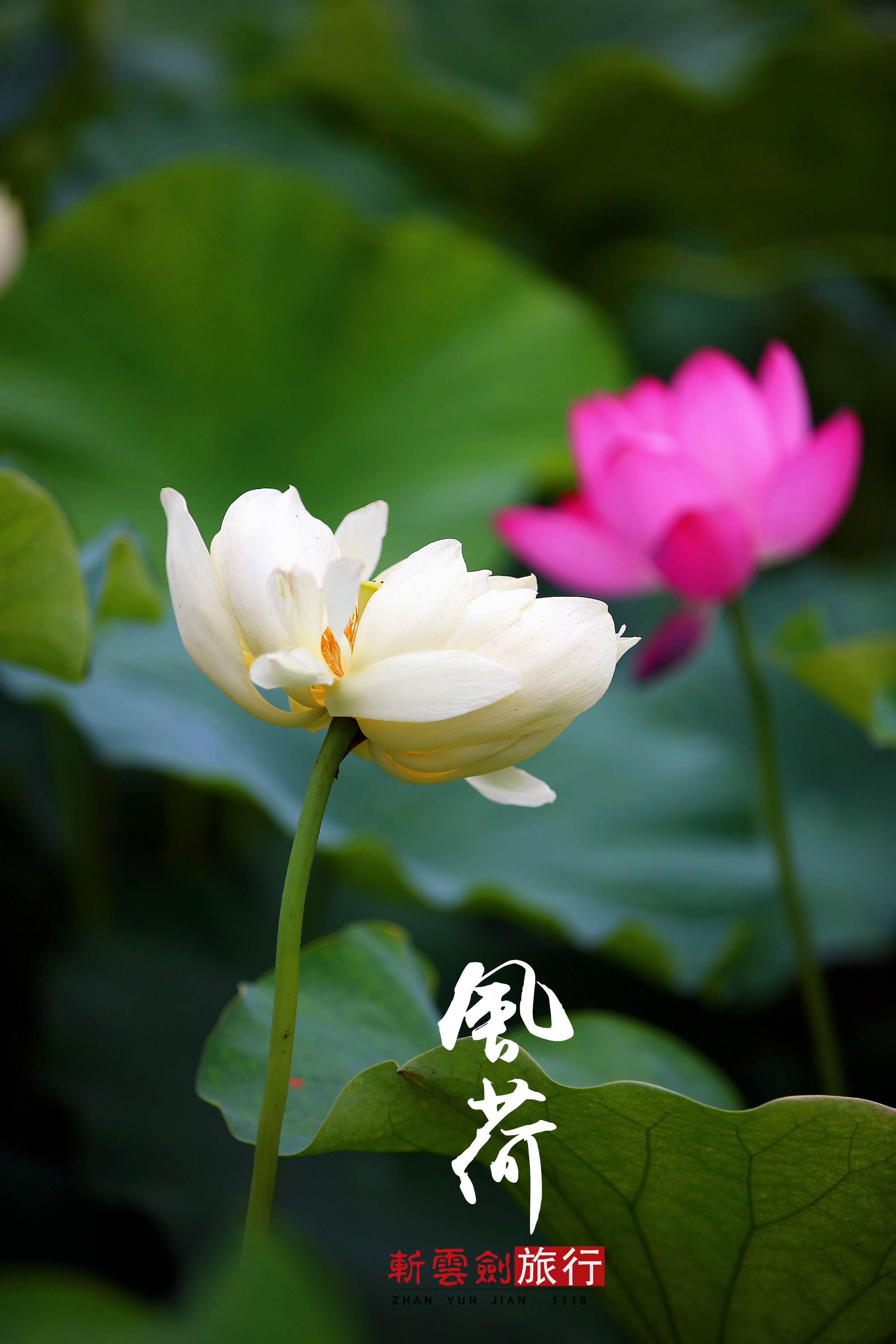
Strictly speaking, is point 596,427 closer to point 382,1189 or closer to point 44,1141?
point 382,1189

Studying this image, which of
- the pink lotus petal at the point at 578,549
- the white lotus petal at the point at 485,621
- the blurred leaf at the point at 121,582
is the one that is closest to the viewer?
the white lotus petal at the point at 485,621

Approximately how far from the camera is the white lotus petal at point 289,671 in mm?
272

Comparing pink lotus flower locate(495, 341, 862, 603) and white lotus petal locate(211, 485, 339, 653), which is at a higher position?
pink lotus flower locate(495, 341, 862, 603)

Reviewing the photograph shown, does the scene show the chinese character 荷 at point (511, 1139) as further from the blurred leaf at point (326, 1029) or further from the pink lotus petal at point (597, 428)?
the pink lotus petal at point (597, 428)

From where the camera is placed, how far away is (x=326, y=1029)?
43 centimetres

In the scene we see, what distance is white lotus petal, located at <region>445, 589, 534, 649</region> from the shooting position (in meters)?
0.29

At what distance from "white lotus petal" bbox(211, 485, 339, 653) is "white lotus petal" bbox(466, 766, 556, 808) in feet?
0.24

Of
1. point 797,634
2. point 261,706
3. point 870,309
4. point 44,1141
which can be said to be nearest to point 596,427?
point 797,634

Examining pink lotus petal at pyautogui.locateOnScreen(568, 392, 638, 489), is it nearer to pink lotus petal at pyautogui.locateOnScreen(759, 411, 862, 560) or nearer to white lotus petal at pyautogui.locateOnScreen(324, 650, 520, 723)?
pink lotus petal at pyautogui.locateOnScreen(759, 411, 862, 560)

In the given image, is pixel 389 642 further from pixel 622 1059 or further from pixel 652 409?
pixel 652 409

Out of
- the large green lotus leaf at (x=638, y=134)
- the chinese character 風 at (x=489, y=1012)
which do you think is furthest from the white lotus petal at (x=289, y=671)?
the large green lotus leaf at (x=638, y=134)

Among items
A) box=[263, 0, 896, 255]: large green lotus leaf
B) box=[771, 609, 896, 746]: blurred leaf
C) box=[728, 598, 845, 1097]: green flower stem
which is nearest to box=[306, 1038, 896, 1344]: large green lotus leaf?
box=[728, 598, 845, 1097]: green flower stem

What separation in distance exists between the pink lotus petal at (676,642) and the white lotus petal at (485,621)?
391 millimetres

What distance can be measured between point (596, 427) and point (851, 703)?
263 mm
